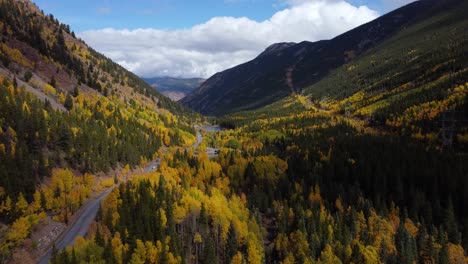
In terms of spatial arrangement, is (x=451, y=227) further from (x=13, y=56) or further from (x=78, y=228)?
(x=13, y=56)

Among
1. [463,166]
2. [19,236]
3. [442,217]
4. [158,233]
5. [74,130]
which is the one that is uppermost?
[74,130]

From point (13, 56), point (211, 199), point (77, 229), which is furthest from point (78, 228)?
point (13, 56)

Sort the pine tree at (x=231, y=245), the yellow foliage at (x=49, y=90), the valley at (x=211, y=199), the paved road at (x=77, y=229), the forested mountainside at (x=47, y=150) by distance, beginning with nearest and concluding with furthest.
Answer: the paved road at (x=77, y=229) < the valley at (x=211, y=199) < the forested mountainside at (x=47, y=150) < the pine tree at (x=231, y=245) < the yellow foliage at (x=49, y=90)

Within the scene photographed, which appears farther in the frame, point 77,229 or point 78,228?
point 78,228

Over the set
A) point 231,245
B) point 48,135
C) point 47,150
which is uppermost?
point 48,135

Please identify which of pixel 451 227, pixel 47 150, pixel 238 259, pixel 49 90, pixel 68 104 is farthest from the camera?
pixel 49 90

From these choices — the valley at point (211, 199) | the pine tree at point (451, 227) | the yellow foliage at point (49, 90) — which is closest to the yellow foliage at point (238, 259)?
the valley at point (211, 199)

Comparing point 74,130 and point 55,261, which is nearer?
point 55,261

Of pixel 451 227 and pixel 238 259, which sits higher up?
pixel 238 259

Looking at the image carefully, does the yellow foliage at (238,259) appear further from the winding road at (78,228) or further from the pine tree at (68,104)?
the pine tree at (68,104)

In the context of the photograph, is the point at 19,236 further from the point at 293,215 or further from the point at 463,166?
the point at 463,166

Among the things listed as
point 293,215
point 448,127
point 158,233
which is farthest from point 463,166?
point 158,233
